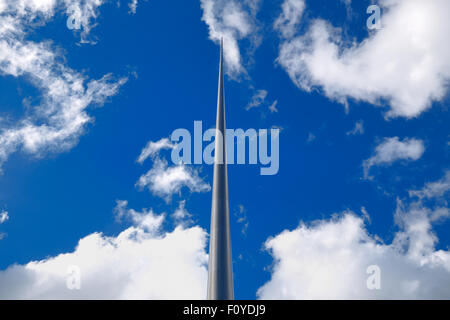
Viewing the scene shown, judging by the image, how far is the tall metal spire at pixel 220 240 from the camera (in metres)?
19.4

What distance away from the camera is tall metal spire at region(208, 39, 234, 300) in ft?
63.8

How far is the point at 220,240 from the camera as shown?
72.1ft
